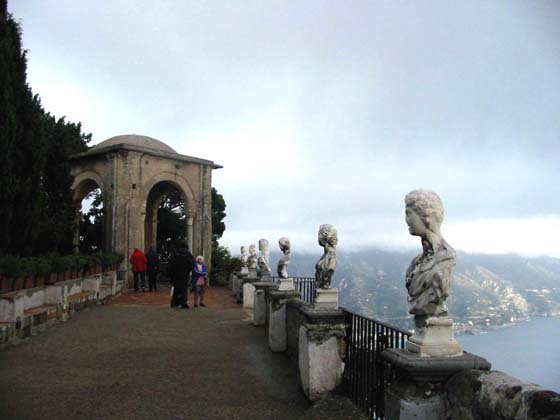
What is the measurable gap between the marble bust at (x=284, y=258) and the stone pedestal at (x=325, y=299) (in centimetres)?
328

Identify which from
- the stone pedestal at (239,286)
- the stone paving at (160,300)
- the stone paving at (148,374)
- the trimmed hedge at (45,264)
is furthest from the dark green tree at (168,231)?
the stone paving at (148,374)

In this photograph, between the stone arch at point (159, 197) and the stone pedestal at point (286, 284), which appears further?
the stone arch at point (159, 197)

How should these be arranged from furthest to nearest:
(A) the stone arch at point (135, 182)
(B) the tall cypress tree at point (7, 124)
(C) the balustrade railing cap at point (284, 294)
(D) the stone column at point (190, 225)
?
(D) the stone column at point (190, 225), (A) the stone arch at point (135, 182), (B) the tall cypress tree at point (7, 124), (C) the balustrade railing cap at point (284, 294)

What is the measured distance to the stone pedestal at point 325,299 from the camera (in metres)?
5.78

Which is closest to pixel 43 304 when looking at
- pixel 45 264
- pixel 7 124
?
pixel 45 264

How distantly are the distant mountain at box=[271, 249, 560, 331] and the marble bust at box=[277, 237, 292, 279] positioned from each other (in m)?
0.48

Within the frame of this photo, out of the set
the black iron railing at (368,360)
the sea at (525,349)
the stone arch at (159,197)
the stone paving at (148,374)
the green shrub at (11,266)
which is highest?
the stone arch at (159,197)

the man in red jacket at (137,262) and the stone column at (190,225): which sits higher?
the stone column at (190,225)

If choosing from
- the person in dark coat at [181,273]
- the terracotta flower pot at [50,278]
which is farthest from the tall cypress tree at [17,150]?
the person in dark coat at [181,273]

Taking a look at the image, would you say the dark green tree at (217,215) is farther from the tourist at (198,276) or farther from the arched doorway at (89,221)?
the tourist at (198,276)

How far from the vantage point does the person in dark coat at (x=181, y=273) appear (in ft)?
43.8

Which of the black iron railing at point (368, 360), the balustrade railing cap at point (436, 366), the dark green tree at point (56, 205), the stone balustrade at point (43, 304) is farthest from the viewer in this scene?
the dark green tree at point (56, 205)

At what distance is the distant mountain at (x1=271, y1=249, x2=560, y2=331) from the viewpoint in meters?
10.7

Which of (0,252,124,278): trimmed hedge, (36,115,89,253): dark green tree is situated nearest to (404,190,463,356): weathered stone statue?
(0,252,124,278): trimmed hedge
